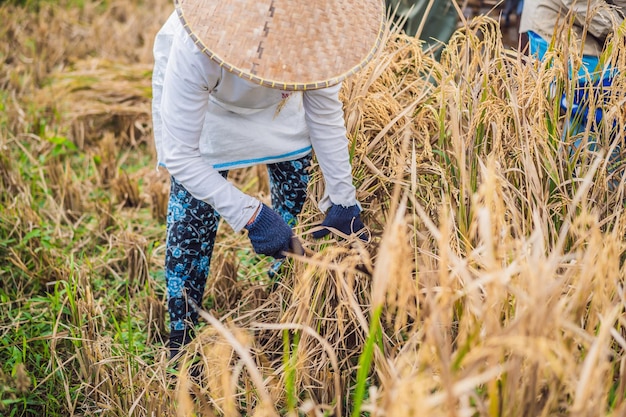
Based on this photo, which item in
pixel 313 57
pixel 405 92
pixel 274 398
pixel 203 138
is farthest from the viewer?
pixel 405 92

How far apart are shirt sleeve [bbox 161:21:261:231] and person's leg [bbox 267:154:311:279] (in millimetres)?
346

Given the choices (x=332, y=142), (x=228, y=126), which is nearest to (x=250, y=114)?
(x=228, y=126)

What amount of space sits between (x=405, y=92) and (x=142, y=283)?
113 centimetres

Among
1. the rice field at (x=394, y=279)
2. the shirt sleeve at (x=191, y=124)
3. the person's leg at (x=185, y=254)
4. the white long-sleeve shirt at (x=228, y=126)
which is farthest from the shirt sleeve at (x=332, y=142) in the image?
the person's leg at (x=185, y=254)

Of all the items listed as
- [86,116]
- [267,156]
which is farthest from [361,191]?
[86,116]

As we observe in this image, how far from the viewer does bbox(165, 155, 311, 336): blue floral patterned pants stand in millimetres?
1765

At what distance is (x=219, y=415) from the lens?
1.55 metres

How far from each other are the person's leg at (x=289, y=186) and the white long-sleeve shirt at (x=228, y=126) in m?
0.07

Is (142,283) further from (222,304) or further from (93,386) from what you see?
(93,386)

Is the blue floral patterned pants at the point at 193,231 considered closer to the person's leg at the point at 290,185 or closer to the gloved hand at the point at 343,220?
the person's leg at the point at 290,185

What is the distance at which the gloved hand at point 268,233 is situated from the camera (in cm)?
156

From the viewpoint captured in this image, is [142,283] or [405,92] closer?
[405,92]

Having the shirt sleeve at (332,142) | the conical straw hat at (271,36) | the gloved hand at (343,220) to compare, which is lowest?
the gloved hand at (343,220)

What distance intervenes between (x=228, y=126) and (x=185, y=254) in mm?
392
